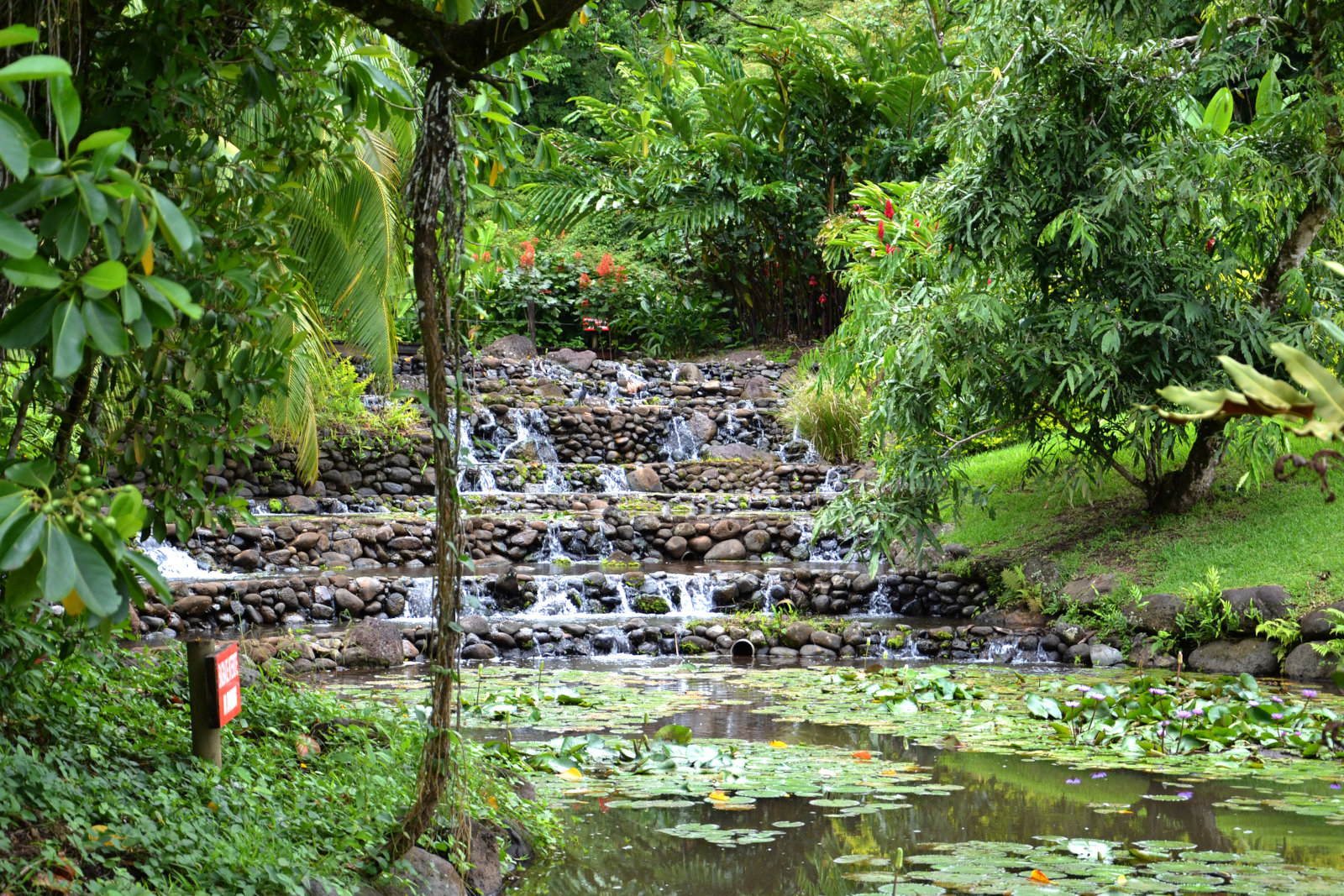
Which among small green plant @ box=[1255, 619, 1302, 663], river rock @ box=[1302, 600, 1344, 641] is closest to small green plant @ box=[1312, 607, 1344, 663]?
river rock @ box=[1302, 600, 1344, 641]

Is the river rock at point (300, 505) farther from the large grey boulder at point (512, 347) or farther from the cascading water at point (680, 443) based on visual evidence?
the large grey boulder at point (512, 347)

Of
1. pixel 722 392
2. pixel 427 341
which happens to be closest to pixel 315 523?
pixel 722 392

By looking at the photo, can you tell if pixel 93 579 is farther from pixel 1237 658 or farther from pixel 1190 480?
pixel 1190 480

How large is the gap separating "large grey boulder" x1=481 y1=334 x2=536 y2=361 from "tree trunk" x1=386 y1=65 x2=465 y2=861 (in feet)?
48.5

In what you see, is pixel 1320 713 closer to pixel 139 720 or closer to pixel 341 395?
pixel 139 720

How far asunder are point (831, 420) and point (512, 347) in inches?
244

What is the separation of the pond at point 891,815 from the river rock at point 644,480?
24.9ft

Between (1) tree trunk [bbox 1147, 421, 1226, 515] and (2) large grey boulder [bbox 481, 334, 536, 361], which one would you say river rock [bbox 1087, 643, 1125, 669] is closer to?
(1) tree trunk [bbox 1147, 421, 1226, 515]

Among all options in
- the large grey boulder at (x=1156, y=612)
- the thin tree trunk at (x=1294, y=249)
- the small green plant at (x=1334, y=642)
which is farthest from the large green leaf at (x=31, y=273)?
the thin tree trunk at (x=1294, y=249)

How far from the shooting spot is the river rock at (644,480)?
13.6m

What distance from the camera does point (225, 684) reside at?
121 inches

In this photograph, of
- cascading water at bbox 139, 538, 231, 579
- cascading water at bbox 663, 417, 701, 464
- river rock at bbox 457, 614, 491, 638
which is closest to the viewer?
river rock at bbox 457, 614, 491, 638

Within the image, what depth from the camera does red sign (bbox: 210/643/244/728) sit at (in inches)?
119

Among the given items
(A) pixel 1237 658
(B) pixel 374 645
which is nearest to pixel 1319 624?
(A) pixel 1237 658
